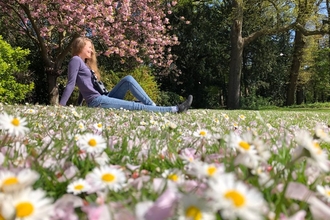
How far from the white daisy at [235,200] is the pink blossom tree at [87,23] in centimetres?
1185

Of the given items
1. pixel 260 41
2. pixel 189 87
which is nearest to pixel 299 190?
pixel 189 87

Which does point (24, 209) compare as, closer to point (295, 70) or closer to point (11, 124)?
point (11, 124)

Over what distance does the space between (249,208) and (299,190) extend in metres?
0.45

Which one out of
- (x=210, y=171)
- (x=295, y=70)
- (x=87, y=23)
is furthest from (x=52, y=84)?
(x=295, y=70)

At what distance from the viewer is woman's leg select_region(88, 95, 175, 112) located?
6.09 meters

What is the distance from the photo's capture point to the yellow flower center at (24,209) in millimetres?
606

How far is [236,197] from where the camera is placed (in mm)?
588

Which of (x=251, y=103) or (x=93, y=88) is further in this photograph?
(x=251, y=103)

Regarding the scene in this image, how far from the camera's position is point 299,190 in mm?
956

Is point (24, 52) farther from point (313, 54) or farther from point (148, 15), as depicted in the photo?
point (313, 54)

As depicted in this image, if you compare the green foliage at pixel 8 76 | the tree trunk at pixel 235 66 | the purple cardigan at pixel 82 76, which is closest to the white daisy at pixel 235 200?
the purple cardigan at pixel 82 76

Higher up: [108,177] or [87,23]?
[87,23]

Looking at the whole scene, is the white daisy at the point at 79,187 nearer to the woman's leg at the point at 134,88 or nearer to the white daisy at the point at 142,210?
the white daisy at the point at 142,210

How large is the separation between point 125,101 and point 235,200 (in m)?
6.05
